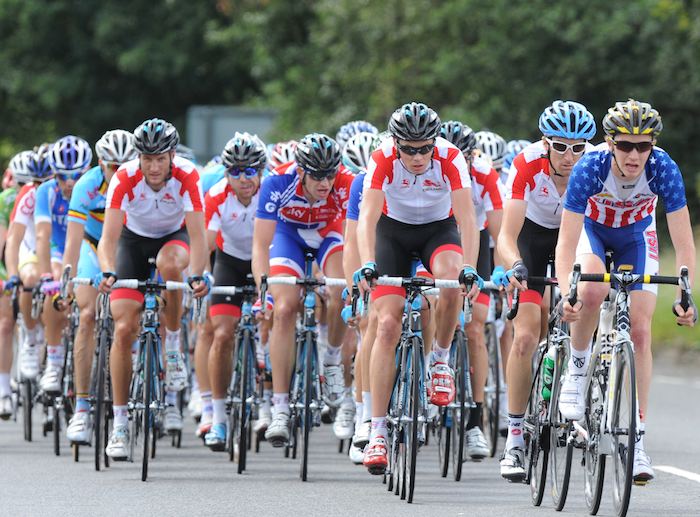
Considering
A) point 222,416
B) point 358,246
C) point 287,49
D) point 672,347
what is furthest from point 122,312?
point 287,49

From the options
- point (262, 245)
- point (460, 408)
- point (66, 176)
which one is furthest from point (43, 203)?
point (460, 408)

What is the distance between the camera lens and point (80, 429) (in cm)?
1262

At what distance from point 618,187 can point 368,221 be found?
5.20 ft

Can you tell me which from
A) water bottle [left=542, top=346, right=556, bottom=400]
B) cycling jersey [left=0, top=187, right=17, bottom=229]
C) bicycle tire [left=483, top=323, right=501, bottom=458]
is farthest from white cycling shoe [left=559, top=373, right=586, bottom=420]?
cycling jersey [left=0, top=187, right=17, bottom=229]

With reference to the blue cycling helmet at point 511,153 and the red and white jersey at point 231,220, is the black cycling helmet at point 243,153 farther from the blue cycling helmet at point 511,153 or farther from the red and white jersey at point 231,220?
the blue cycling helmet at point 511,153

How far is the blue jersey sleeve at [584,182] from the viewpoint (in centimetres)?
948

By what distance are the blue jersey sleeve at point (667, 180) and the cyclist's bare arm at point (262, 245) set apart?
3.43 meters

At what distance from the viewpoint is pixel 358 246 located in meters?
10.7

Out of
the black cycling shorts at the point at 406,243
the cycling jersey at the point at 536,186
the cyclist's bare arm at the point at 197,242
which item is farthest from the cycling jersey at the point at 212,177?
the cycling jersey at the point at 536,186

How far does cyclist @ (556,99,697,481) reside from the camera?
30.6ft

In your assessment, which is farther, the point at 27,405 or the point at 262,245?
the point at 27,405

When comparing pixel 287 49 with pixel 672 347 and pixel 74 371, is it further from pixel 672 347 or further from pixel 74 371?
pixel 74 371

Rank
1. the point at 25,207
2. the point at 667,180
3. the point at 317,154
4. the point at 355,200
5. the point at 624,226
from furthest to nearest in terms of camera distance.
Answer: the point at 25,207 → the point at 317,154 → the point at 355,200 → the point at 624,226 → the point at 667,180

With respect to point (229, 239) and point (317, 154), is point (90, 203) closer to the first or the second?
point (229, 239)
